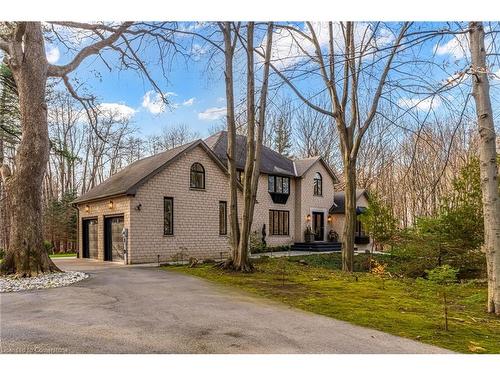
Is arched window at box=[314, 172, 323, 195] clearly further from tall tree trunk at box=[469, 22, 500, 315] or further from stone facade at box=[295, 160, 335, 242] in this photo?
tall tree trunk at box=[469, 22, 500, 315]

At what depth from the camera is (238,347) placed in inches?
91.0

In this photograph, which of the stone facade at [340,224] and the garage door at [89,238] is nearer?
the garage door at [89,238]

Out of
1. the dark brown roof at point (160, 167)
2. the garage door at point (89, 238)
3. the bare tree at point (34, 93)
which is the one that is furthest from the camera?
the garage door at point (89, 238)

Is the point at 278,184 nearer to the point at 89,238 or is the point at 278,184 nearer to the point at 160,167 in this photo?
the point at 160,167

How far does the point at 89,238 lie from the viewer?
9.67 metres

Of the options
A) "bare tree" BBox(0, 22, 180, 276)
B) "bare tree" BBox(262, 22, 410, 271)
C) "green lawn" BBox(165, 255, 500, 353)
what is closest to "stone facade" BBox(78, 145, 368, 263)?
"bare tree" BBox(0, 22, 180, 276)

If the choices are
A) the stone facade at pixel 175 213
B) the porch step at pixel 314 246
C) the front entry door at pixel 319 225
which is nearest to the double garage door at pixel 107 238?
the stone facade at pixel 175 213

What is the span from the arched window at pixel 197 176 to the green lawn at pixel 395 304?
4.36m

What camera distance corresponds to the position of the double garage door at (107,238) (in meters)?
8.46

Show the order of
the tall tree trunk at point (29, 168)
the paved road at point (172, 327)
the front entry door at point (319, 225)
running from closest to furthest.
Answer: the paved road at point (172, 327), the tall tree trunk at point (29, 168), the front entry door at point (319, 225)

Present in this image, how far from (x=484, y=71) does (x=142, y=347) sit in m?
2.99

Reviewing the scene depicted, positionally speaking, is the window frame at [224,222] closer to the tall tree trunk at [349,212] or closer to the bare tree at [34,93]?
the tall tree trunk at [349,212]

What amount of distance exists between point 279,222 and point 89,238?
21.6 feet
